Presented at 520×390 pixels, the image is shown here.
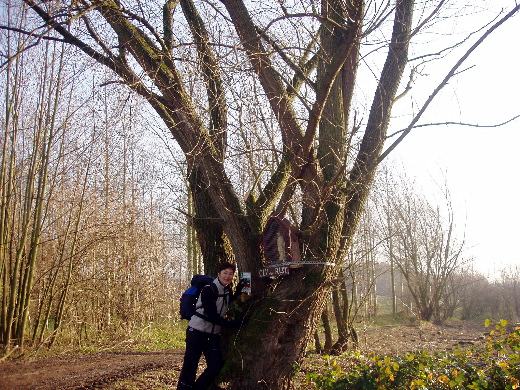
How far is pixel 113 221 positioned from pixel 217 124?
761 cm

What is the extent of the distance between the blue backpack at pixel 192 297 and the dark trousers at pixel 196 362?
170 millimetres

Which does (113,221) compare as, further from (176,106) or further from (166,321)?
(176,106)

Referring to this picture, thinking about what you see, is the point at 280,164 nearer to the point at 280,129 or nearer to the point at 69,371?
the point at 280,129

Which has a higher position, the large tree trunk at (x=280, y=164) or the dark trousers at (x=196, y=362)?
the large tree trunk at (x=280, y=164)

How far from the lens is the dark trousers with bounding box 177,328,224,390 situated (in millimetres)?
4410

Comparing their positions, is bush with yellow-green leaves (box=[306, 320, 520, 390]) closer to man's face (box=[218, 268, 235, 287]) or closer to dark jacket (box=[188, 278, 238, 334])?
dark jacket (box=[188, 278, 238, 334])

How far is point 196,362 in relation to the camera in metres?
4.50

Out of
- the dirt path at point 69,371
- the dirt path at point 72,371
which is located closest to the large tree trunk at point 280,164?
the dirt path at point 72,371

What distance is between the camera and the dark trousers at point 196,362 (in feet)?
14.5

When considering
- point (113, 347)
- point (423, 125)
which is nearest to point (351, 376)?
point (423, 125)

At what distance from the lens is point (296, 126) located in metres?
4.80

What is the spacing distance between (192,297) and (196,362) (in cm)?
65

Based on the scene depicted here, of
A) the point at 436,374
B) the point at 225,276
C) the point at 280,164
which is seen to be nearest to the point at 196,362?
the point at 225,276

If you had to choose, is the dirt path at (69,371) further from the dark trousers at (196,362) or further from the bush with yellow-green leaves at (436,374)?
the bush with yellow-green leaves at (436,374)
